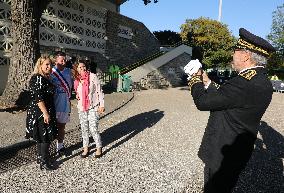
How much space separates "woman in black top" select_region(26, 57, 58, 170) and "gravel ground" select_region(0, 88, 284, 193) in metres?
0.39

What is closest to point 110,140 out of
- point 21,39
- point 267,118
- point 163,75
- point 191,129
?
point 191,129

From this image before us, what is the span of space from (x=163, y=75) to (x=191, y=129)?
555 inches

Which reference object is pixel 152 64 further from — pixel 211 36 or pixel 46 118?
pixel 46 118

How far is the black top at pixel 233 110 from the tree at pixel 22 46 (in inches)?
347

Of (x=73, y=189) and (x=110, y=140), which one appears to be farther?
(x=110, y=140)

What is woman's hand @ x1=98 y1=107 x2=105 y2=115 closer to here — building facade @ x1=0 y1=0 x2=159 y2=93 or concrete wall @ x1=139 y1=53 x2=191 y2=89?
building facade @ x1=0 y1=0 x2=159 y2=93

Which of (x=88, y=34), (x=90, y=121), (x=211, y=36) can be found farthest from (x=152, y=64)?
Result: (x=90, y=121)

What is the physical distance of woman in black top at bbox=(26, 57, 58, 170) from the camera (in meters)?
5.12

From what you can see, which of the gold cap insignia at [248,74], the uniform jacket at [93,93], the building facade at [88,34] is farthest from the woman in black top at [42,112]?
the building facade at [88,34]

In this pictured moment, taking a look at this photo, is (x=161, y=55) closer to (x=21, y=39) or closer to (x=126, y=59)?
(x=126, y=59)

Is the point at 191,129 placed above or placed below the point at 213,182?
below

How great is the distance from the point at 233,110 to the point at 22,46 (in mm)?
9132

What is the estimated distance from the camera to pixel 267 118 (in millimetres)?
11320

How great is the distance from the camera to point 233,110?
2.73 m
